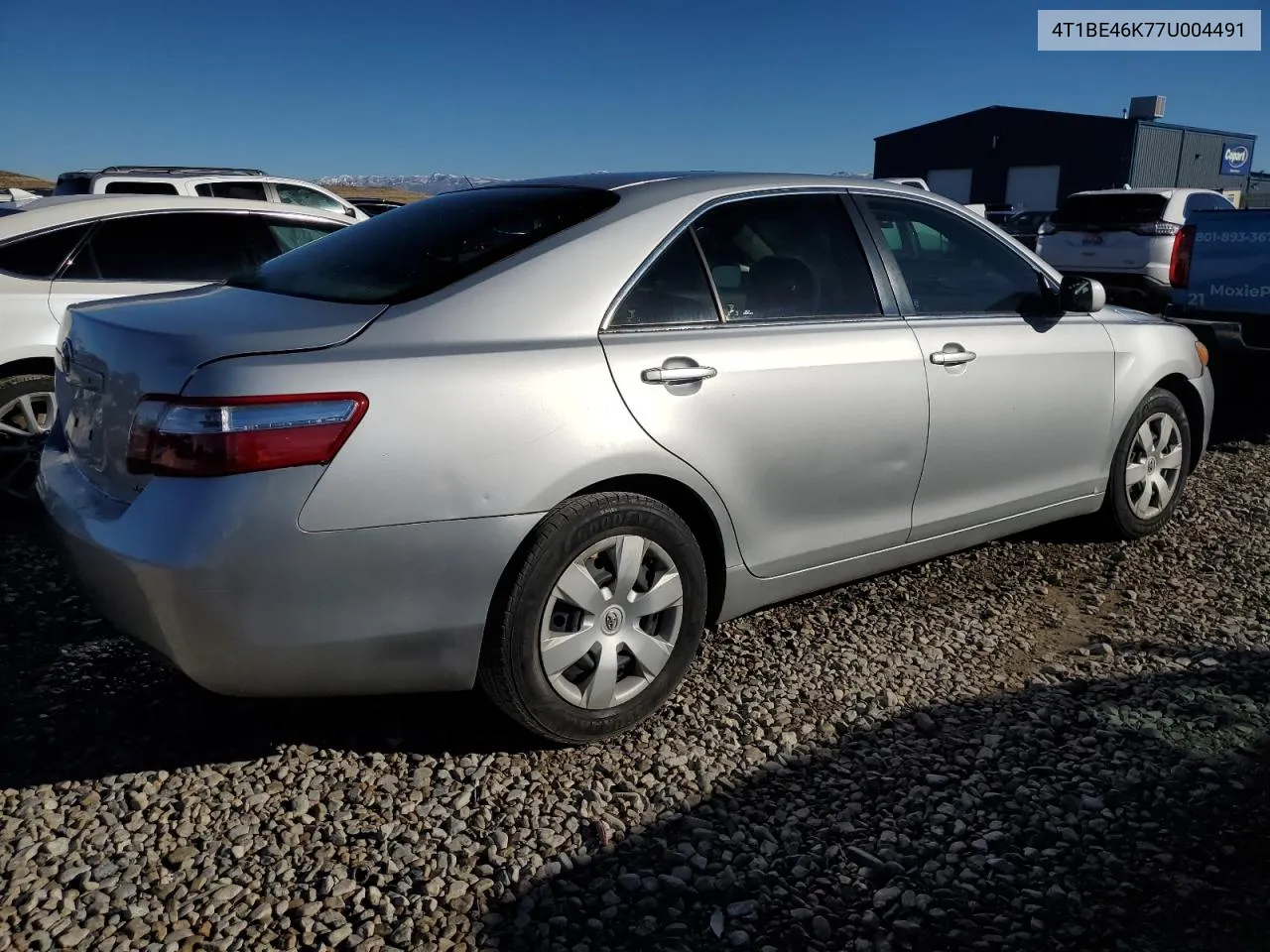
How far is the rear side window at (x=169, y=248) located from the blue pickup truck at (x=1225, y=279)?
21.0ft

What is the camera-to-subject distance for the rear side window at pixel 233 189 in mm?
12758

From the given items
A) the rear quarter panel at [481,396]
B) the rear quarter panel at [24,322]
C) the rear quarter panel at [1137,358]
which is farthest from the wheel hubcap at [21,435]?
the rear quarter panel at [1137,358]

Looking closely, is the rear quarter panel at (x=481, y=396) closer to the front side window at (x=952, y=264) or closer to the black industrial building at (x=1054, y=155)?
the front side window at (x=952, y=264)

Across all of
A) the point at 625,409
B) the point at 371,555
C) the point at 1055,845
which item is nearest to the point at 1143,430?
the point at 1055,845

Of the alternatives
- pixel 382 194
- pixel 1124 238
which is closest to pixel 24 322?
pixel 1124 238

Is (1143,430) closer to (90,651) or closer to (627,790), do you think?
(627,790)

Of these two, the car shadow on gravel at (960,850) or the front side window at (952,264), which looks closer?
the car shadow on gravel at (960,850)

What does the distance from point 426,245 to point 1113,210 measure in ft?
37.3

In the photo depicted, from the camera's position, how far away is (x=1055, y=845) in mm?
2539

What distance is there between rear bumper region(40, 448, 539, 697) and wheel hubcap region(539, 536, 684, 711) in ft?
0.75

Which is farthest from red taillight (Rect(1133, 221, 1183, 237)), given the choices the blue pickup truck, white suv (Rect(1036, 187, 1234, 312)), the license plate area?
the license plate area

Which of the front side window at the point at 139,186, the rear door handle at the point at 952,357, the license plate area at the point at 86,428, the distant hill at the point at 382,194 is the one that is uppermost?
the front side window at the point at 139,186

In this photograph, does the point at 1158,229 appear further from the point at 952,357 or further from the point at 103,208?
the point at 103,208

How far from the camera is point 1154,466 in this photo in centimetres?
472
